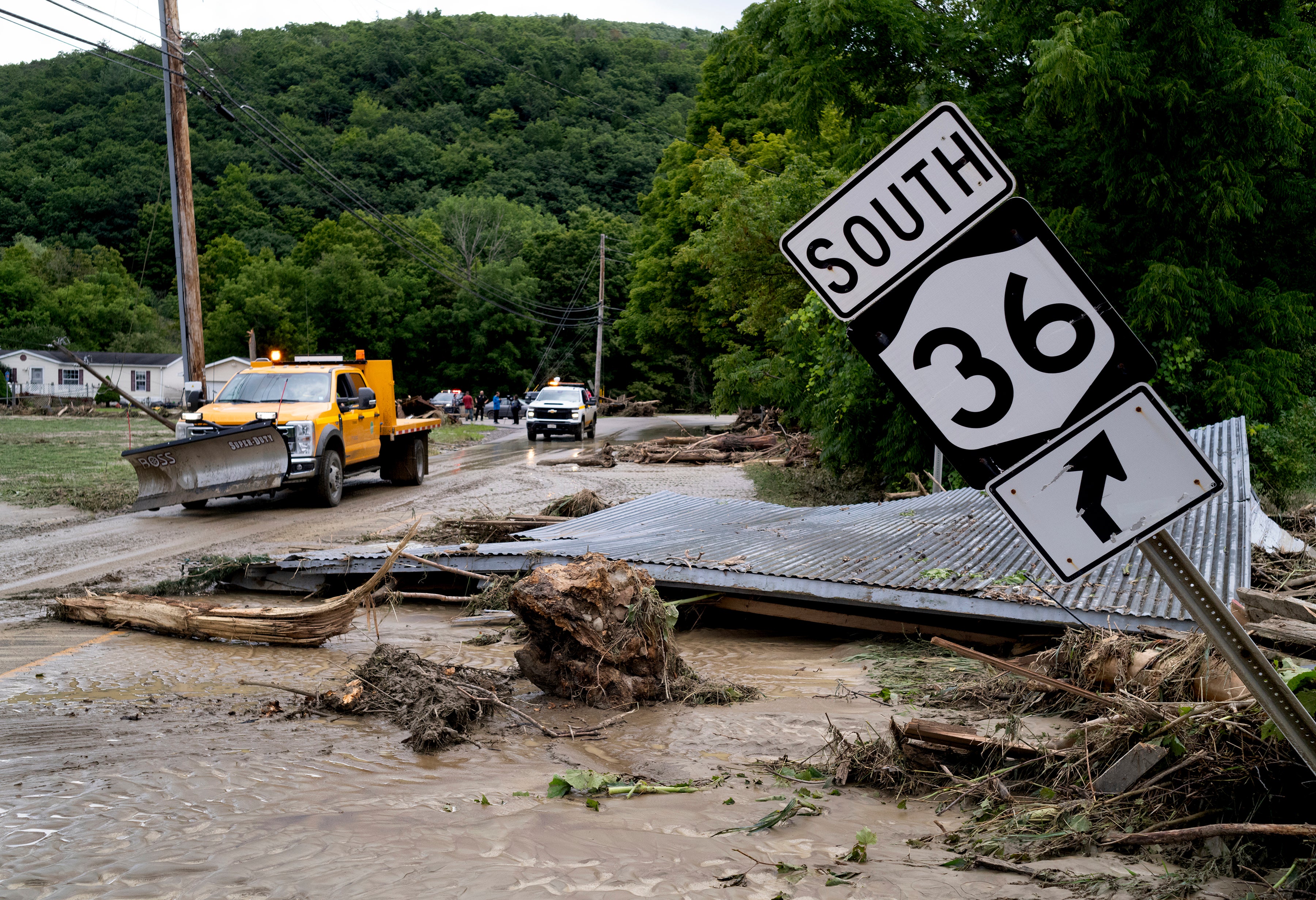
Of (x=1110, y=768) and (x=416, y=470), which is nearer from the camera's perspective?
(x=1110, y=768)

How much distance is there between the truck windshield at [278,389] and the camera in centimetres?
1636

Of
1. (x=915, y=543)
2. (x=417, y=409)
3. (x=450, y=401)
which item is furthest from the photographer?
(x=450, y=401)

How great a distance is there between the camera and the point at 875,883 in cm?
343

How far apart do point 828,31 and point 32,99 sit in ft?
156

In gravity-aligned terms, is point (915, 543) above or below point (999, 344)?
below

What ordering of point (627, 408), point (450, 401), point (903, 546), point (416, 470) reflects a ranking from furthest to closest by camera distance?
point (627, 408) < point (450, 401) < point (416, 470) < point (903, 546)

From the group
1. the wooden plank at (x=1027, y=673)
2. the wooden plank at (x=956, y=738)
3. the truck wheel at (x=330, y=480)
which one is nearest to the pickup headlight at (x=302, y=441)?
the truck wheel at (x=330, y=480)

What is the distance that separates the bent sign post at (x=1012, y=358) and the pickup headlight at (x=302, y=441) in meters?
13.6

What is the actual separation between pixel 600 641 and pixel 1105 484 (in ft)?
13.3

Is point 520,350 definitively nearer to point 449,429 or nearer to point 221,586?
point 449,429

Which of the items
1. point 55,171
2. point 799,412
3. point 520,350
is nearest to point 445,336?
point 520,350

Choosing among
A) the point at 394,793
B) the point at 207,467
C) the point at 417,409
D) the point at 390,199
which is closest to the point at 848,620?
the point at 394,793

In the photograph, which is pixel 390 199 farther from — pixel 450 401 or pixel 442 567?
pixel 442 567

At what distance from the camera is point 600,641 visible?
6234 mm
